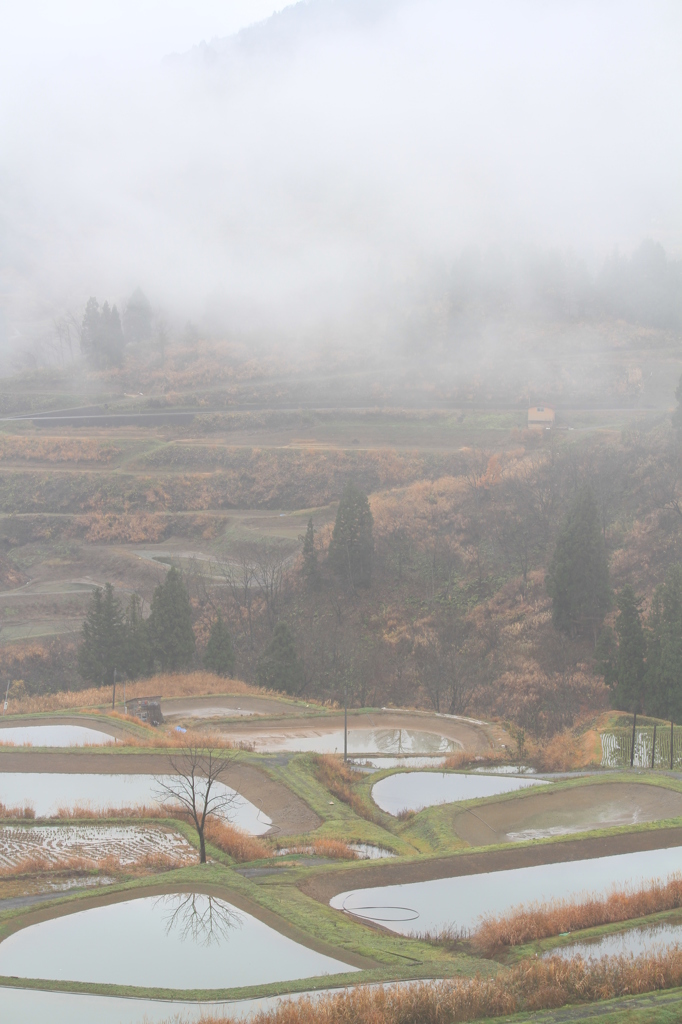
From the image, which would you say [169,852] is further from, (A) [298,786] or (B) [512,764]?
(B) [512,764]

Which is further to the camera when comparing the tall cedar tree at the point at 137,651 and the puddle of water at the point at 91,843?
the tall cedar tree at the point at 137,651

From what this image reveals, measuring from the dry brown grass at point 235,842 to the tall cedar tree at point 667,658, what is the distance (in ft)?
49.7

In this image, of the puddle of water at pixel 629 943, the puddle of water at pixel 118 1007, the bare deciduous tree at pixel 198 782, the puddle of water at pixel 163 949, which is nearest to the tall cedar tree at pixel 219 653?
the bare deciduous tree at pixel 198 782

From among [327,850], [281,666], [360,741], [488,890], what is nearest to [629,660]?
[360,741]

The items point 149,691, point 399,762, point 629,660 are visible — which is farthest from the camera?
point 149,691

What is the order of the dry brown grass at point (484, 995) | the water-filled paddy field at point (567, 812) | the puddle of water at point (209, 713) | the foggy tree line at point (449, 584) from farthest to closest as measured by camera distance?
the foggy tree line at point (449, 584)
the puddle of water at point (209, 713)
the water-filled paddy field at point (567, 812)
the dry brown grass at point (484, 995)

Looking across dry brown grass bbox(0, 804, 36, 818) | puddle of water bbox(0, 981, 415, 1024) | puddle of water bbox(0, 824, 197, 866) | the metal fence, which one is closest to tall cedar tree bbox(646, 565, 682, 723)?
the metal fence

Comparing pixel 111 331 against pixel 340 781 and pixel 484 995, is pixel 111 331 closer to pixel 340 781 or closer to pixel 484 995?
pixel 340 781

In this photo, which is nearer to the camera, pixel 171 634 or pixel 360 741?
pixel 360 741

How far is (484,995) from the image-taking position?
8586mm

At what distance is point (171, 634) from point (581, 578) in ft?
59.0

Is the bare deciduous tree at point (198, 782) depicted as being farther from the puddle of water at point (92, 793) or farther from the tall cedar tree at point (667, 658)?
the tall cedar tree at point (667, 658)

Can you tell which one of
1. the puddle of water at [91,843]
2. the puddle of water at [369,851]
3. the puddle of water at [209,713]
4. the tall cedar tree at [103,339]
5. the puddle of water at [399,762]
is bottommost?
the puddle of water at [399,762]

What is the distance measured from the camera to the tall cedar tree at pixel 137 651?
33787 mm
